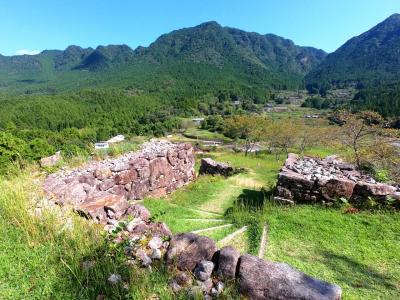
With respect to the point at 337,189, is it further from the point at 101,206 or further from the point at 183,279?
the point at 101,206

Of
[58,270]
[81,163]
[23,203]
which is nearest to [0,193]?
[23,203]

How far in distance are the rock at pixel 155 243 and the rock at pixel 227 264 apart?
41.8 inches

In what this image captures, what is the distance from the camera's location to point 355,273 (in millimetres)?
4965

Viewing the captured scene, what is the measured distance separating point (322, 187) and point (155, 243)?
5.34 meters

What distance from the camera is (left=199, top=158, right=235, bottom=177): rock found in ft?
55.1

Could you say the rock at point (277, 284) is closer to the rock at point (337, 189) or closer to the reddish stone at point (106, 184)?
the rock at point (337, 189)

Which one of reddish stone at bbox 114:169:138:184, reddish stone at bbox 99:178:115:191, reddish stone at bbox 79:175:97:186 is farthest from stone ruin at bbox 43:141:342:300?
reddish stone at bbox 114:169:138:184

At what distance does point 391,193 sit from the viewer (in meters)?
7.40

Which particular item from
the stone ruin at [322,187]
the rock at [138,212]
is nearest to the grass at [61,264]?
the rock at [138,212]

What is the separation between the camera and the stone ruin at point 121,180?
6.54m

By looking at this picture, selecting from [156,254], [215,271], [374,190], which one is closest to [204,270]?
[215,271]

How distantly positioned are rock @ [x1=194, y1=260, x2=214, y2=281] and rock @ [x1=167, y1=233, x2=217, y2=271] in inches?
5.0

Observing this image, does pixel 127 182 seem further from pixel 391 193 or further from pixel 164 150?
pixel 391 193

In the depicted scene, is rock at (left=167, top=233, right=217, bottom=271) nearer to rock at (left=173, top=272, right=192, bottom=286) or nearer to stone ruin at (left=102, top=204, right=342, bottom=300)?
stone ruin at (left=102, top=204, right=342, bottom=300)
